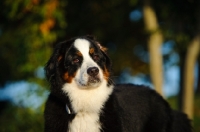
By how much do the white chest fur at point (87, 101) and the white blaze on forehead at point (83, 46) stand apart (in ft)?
1.32

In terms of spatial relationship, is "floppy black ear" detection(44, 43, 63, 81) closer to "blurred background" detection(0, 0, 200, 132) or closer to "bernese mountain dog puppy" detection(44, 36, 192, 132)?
"bernese mountain dog puppy" detection(44, 36, 192, 132)

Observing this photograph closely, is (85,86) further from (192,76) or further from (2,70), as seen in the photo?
(2,70)

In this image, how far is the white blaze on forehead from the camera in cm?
824

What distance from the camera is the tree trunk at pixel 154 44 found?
48.5ft

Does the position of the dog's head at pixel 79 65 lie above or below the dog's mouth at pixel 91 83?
above

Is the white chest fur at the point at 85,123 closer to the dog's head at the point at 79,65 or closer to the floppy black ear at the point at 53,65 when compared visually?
the dog's head at the point at 79,65

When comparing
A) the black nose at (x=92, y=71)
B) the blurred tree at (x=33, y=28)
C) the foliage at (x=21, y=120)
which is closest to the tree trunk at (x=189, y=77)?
the blurred tree at (x=33, y=28)

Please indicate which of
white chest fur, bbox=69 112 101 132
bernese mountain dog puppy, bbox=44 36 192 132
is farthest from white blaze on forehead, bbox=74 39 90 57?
white chest fur, bbox=69 112 101 132

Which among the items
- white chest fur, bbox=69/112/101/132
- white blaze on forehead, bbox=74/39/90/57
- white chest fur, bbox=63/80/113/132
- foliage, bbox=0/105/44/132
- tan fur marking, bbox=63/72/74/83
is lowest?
foliage, bbox=0/105/44/132

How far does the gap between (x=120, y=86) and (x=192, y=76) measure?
5.85 meters

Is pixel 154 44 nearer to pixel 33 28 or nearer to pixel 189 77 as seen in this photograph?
pixel 189 77

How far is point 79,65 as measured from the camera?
8203mm

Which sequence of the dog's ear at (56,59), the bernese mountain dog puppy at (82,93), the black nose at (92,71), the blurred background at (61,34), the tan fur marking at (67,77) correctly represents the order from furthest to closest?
the blurred background at (61,34) → the dog's ear at (56,59) → the tan fur marking at (67,77) → the bernese mountain dog puppy at (82,93) → the black nose at (92,71)

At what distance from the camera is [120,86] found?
9.30 meters
